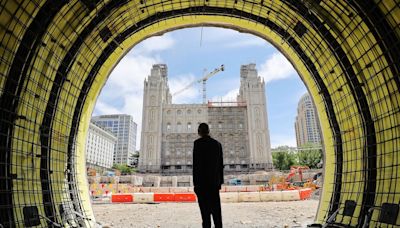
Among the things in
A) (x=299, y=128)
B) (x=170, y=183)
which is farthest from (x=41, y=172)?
(x=299, y=128)

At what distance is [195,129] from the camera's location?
73562 millimetres

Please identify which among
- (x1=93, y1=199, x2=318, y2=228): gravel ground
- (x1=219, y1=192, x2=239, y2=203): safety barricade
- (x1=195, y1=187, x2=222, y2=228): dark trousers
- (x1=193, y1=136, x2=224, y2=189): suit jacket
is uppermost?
(x1=193, y1=136, x2=224, y2=189): suit jacket

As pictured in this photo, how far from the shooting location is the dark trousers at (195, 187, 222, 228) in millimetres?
4213

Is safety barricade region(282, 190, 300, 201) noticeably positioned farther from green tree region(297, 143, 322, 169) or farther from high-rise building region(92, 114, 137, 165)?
high-rise building region(92, 114, 137, 165)

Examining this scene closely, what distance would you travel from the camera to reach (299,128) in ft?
415

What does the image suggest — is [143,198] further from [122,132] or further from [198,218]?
[122,132]

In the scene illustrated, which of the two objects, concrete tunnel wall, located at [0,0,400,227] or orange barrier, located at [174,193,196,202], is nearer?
concrete tunnel wall, located at [0,0,400,227]

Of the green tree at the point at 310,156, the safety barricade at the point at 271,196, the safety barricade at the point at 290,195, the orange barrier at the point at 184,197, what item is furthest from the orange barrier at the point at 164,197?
the green tree at the point at 310,156

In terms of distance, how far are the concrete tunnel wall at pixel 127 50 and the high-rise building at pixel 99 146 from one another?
105 meters

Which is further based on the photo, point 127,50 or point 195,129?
point 195,129

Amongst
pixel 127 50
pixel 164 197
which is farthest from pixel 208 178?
pixel 164 197

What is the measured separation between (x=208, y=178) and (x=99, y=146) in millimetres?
123095

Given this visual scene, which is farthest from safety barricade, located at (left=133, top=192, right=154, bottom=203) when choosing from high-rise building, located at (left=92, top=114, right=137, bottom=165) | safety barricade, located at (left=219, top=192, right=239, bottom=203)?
high-rise building, located at (left=92, top=114, right=137, bottom=165)

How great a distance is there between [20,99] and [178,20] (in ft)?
12.9
